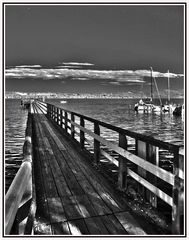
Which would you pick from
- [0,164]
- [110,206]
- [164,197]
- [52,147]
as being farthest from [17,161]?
[164,197]

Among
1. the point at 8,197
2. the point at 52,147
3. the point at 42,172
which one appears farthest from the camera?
the point at 52,147

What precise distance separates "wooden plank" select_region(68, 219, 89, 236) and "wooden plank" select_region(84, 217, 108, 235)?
6cm

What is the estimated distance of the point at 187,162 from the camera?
290cm

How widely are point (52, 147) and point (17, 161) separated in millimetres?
6317

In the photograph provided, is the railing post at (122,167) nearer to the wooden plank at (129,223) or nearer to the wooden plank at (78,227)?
the wooden plank at (129,223)

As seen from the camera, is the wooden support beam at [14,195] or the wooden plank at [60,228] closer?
the wooden support beam at [14,195]

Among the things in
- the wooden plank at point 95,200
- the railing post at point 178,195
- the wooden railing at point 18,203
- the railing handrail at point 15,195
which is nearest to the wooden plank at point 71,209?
the wooden plank at point 95,200

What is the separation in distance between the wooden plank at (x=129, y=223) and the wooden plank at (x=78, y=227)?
0.53 metres

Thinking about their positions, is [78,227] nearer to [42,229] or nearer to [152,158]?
[42,229]

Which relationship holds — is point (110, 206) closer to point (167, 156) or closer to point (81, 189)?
point (81, 189)

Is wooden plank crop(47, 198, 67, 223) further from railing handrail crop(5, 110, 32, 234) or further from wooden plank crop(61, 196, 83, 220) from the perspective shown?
railing handrail crop(5, 110, 32, 234)

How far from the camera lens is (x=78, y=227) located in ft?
11.0

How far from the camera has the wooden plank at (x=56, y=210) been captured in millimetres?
3586

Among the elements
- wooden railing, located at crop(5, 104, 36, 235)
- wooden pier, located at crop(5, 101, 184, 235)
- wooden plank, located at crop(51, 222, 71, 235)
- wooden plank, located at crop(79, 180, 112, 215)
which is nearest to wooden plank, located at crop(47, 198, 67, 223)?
wooden pier, located at crop(5, 101, 184, 235)
